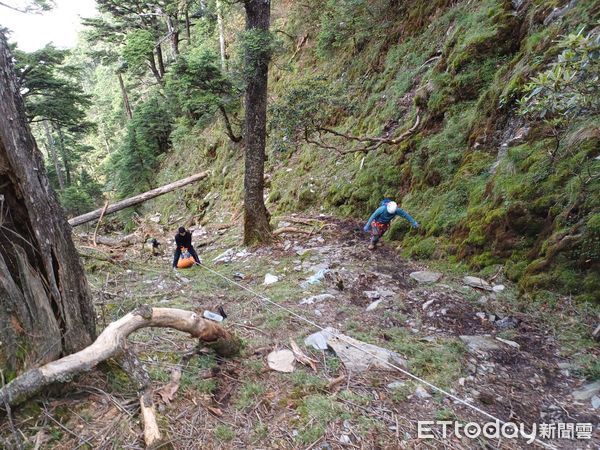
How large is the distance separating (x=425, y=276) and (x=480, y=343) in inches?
75.6

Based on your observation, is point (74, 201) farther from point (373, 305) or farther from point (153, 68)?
point (373, 305)

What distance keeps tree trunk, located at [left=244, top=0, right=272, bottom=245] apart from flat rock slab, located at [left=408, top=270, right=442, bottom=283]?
3.58 m

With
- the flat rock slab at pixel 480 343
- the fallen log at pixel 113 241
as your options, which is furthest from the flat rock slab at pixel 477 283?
the fallen log at pixel 113 241

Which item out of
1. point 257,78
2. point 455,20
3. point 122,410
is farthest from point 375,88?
point 122,410

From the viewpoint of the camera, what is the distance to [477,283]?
208 inches

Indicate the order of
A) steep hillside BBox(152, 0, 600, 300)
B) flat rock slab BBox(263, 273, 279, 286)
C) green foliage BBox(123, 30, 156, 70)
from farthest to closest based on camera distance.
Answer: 1. green foliage BBox(123, 30, 156, 70)
2. flat rock slab BBox(263, 273, 279, 286)
3. steep hillside BBox(152, 0, 600, 300)

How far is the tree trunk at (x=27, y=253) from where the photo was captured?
86.4 inches

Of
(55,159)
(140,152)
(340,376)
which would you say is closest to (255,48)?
(340,376)

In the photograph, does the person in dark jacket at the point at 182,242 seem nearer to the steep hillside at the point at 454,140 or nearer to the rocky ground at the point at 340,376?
the rocky ground at the point at 340,376

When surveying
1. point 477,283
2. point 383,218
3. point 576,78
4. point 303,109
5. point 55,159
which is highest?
point 303,109

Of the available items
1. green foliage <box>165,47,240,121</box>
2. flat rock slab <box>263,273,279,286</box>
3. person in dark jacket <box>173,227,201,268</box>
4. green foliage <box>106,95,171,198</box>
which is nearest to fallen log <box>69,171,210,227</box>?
person in dark jacket <box>173,227,201,268</box>

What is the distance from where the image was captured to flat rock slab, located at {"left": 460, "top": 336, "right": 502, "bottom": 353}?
390 centimetres

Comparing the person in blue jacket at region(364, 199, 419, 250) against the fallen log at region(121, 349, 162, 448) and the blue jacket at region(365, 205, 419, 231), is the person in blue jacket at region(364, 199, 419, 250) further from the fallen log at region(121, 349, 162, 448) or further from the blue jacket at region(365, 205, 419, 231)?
the fallen log at region(121, 349, 162, 448)

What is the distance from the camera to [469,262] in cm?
577
